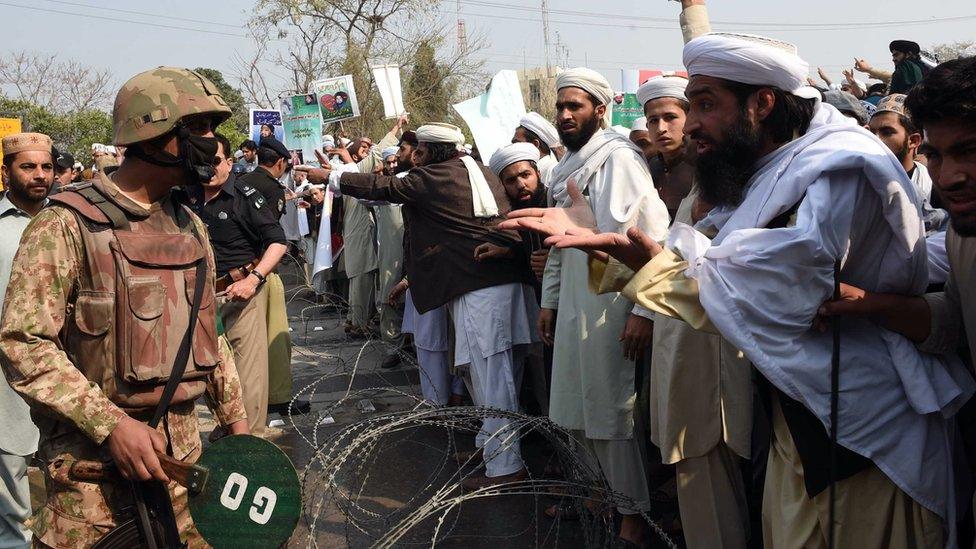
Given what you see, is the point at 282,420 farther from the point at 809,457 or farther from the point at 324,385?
the point at 809,457

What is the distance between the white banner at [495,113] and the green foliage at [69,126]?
1997cm

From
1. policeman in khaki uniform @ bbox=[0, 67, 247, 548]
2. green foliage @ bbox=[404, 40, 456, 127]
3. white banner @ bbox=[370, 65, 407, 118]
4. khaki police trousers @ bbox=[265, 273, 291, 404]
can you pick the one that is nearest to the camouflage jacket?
policeman in khaki uniform @ bbox=[0, 67, 247, 548]

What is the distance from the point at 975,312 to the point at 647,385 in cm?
207

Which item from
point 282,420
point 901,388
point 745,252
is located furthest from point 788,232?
point 282,420

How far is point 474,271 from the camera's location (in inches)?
199

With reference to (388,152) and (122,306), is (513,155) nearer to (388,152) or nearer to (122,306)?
(122,306)

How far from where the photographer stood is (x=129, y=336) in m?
2.42

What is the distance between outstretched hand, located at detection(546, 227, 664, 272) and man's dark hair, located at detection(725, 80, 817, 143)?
455 mm

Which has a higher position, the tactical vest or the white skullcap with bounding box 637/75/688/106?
the white skullcap with bounding box 637/75/688/106

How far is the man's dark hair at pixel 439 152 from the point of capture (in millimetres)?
5398

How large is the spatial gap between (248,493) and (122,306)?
65 cm

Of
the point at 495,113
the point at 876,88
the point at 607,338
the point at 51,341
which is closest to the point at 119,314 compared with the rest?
the point at 51,341

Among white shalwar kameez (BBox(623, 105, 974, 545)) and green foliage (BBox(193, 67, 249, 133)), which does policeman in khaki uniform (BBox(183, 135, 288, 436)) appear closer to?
white shalwar kameez (BBox(623, 105, 974, 545))

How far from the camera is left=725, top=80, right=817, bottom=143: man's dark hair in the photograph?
2.28 m
